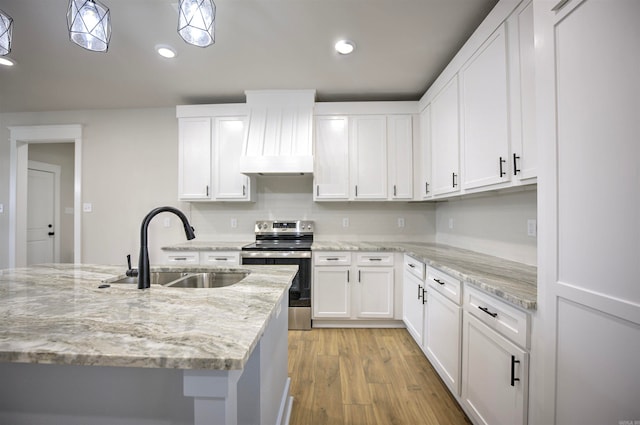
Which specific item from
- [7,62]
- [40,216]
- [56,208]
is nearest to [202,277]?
[7,62]

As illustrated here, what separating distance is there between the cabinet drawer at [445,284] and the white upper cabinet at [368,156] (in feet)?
4.05

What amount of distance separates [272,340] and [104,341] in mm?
Answer: 748

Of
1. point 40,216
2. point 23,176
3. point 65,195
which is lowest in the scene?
point 40,216

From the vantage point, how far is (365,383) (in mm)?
1910

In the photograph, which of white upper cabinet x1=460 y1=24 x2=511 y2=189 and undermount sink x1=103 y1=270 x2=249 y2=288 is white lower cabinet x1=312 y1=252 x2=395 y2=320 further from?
undermount sink x1=103 y1=270 x2=249 y2=288

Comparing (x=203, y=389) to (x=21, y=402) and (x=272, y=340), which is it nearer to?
(x=272, y=340)

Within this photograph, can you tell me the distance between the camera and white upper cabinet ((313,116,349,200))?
3047 mm

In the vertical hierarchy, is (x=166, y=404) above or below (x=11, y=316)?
below

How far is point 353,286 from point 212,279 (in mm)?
1679

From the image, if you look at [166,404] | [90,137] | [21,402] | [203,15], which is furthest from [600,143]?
[90,137]

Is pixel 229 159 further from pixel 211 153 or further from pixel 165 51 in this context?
pixel 165 51

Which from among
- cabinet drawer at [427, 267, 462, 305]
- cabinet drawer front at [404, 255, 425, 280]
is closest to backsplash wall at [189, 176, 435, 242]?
cabinet drawer front at [404, 255, 425, 280]

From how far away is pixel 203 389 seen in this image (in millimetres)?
575

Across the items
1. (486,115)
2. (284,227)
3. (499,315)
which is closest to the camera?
(499,315)
